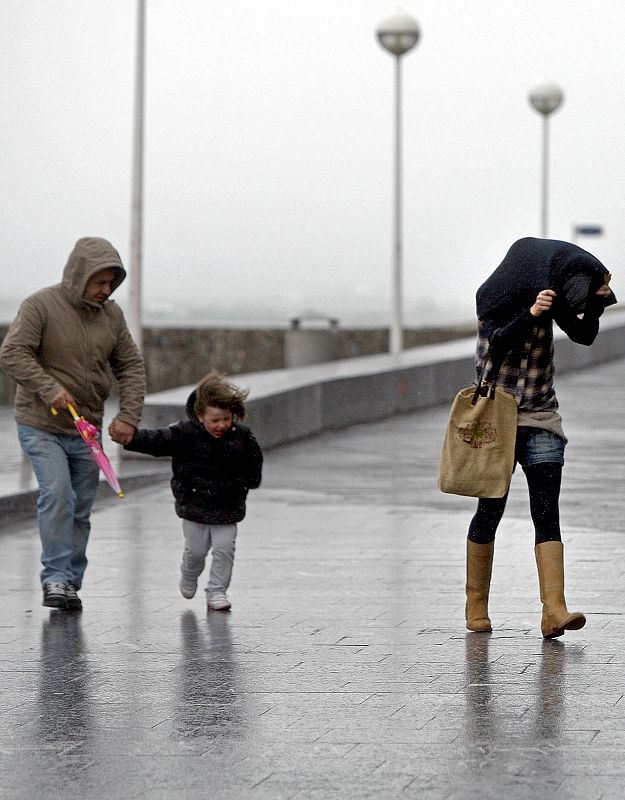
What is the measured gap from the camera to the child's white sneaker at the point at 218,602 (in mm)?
7770

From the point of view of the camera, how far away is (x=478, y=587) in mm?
7164

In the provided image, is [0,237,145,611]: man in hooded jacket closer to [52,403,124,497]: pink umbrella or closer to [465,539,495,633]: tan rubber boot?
[52,403,124,497]: pink umbrella

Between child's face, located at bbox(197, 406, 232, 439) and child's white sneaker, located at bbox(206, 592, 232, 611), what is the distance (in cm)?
71

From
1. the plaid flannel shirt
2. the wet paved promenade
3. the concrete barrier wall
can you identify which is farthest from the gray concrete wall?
the plaid flannel shirt

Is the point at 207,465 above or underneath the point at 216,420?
underneath

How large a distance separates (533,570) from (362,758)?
3924 mm

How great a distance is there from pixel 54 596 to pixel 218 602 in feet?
2.38

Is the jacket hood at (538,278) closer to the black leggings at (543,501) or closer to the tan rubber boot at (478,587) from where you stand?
the black leggings at (543,501)

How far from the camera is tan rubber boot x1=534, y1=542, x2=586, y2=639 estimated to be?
6.89 m

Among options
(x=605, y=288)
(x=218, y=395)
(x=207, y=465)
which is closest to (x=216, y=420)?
(x=218, y=395)

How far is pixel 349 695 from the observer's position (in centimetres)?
598

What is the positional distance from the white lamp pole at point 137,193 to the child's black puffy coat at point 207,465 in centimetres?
1329

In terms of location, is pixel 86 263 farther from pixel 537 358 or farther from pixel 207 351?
pixel 207 351

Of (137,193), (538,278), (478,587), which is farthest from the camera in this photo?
(137,193)
